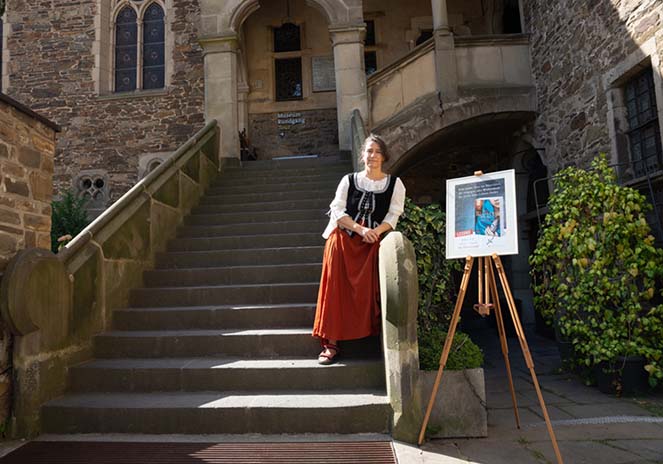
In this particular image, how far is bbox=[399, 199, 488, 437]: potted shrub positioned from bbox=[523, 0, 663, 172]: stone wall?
3582 millimetres

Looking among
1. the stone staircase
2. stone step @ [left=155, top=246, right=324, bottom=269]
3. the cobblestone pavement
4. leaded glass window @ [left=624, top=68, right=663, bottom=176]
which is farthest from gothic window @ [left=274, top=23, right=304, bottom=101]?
the cobblestone pavement

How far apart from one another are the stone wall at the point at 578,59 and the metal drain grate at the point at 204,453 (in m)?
5.11

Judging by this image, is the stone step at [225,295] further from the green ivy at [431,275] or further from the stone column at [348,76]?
the stone column at [348,76]

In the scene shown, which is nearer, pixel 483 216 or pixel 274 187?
pixel 483 216

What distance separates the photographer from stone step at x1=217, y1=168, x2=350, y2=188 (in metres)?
6.53

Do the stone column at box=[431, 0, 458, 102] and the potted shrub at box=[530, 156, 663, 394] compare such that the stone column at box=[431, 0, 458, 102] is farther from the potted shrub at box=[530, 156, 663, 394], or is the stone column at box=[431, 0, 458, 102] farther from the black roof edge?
the black roof edge

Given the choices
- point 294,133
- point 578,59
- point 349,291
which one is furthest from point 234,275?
point 294,133

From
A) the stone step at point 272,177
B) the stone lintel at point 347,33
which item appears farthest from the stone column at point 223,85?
the stone lintel at point 347,33

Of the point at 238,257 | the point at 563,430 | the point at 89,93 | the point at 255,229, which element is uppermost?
the point at 89,93

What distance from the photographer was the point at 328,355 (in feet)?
10.5

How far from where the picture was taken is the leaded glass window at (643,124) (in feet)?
16.8

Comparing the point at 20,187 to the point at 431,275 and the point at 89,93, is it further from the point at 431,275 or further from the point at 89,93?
the point at 89,93

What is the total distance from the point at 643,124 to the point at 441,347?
14.0 ft

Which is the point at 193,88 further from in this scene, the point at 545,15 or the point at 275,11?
the point at 545,15
